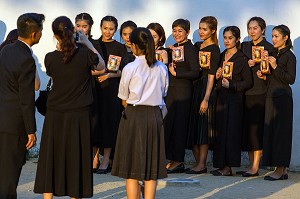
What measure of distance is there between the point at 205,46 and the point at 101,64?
3.29 m

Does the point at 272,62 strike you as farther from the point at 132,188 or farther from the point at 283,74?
the point at 132,188

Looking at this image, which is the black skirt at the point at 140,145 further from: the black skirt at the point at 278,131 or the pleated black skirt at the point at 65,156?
the black skirt at the point at 278,131

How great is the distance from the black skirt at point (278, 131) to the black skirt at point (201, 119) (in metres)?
0.70

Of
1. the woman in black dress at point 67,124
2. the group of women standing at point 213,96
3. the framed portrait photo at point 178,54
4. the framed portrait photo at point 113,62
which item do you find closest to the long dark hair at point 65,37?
the woman in black dress at point 67,124

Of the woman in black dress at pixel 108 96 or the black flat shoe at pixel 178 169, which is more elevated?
the woman in black dress at pixel 108 96

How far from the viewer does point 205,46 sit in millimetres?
10094

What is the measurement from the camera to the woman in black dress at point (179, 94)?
32.7 ft

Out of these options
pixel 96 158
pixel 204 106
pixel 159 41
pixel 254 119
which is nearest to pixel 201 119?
pixel 204 106

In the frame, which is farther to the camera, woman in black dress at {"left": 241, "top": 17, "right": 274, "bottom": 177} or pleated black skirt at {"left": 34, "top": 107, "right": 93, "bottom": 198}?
woman in black dress at {"left": 241, "top": 17, "right": 274, "bottom": 177}

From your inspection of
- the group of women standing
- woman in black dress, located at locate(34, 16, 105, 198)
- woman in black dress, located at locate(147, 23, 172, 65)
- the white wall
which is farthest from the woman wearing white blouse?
the white wall

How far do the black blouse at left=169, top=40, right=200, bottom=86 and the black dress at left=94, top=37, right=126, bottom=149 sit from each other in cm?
68

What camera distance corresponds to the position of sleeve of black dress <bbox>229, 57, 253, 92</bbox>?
9.80 metres

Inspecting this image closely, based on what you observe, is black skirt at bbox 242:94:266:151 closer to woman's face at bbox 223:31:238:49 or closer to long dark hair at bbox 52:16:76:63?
woman's face at bbox 223:31:238:49

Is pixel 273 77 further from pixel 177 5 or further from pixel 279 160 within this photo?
pixel 177 5
